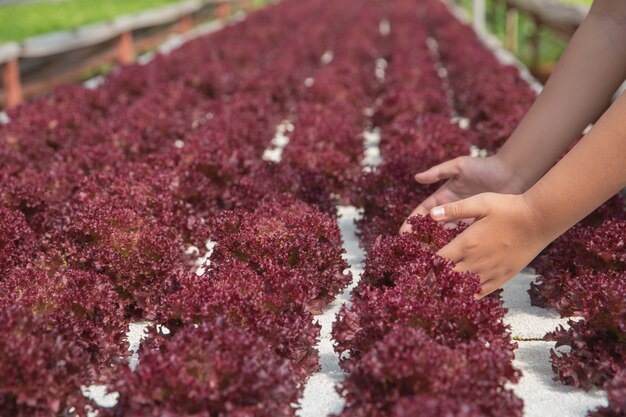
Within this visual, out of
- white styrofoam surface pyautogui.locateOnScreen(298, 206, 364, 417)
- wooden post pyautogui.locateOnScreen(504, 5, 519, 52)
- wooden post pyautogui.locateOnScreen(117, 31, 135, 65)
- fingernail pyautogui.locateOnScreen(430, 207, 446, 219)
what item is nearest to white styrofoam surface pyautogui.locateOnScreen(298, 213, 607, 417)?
white styrofoam surface pyautogui.locateOnScreen(298, 206, 364, 417)

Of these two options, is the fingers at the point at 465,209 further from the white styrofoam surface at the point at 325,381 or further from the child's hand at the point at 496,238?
the white styrofoam surface at the point at 325,381

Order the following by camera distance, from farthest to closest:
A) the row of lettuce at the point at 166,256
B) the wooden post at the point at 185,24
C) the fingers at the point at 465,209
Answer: the wooden post at the point at 185,24 → the fingers at the point at 465,209 → the row of lettuce at the point at 166,256

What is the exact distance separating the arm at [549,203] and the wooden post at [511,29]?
16663 mm

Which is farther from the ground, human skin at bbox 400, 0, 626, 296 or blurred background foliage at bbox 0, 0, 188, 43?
blurred background foliage at bbox 0, 0, 188, 43

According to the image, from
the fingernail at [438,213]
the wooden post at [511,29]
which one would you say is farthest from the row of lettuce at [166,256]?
the wooden post at [511,29]

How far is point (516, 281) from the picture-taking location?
489cm

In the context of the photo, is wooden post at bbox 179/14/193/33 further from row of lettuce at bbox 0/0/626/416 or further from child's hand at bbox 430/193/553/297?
child's hand at bbox 430/193/553/297

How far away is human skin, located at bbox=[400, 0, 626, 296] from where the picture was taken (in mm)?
3330

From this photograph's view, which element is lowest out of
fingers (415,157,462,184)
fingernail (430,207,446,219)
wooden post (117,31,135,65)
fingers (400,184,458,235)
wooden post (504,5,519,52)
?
fingernail (430,207,446,219)

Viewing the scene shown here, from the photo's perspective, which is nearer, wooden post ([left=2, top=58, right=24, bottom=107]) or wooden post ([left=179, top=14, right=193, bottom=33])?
wooden post ([left=2, top=58, right=24, bottom=107])

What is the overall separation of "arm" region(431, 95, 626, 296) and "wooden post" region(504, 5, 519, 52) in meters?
16.7

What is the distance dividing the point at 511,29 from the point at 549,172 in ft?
56.0

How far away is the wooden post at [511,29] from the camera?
762 inches

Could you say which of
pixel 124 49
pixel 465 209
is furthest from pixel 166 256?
pixel 124 49
